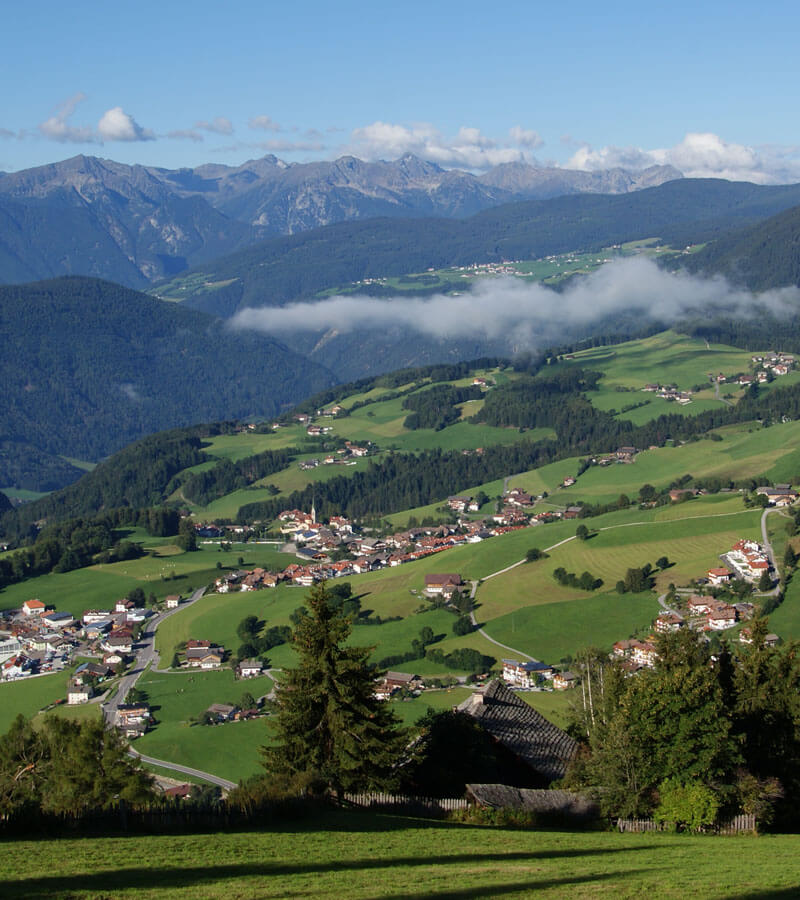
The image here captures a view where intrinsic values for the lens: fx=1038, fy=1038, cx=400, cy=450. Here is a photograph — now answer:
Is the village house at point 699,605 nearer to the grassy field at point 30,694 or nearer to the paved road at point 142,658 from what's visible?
the paved road at point 142,658

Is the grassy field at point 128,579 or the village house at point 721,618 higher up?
the village house at point 721,618

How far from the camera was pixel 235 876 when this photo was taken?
1602 cm

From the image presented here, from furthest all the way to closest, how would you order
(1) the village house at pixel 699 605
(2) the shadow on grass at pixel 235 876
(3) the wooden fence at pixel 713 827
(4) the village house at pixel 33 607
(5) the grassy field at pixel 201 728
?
(4) the village house at pixel 33 607, (1) the village house at pixel 699 605, (5) the grassy field at pixel 201 728, (3) the wooden fence at pixel 713 827, (2) the shadow on grass at pixel 235 876

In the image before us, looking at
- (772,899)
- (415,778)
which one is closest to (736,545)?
(415,778)

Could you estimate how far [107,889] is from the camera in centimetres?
1462

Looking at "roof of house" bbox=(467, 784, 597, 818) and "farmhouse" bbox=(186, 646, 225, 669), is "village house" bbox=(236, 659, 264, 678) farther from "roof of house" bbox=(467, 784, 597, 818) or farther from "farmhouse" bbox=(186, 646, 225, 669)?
"roof of house" bbox=(467, 784, 597, 818)

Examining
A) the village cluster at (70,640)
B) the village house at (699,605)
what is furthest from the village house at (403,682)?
the village cluster at (70,640)

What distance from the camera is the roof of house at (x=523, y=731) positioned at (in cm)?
3081

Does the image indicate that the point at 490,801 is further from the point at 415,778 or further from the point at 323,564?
the point at 323,564

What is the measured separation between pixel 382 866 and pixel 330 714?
31.3 feet

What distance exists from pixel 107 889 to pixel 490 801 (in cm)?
1246

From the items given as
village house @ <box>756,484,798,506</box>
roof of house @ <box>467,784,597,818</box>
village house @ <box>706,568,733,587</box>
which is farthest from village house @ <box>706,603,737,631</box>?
roof of house @ <box>467,784,597,818</box>

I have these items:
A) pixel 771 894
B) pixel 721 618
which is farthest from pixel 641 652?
pixel 771 894

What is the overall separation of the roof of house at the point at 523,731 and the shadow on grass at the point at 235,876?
39.9ft
